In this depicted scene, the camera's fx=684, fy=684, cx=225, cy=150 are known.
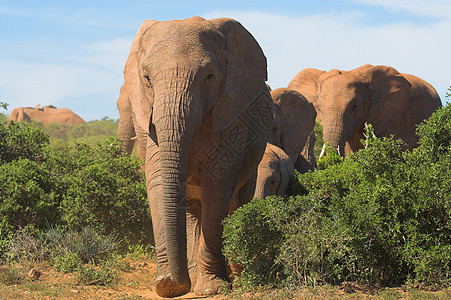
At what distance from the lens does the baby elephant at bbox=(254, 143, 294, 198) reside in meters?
8.95

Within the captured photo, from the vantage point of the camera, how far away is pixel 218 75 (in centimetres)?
654

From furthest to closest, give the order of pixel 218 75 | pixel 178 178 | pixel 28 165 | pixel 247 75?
pixel 28 165 → pixel 247 75 → pixel 218 75 → pixel 178 178

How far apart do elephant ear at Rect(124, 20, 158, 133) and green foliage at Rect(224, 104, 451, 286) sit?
130 cm

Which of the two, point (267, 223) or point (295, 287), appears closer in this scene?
point (295, 287)

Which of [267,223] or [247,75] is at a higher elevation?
[247,75]

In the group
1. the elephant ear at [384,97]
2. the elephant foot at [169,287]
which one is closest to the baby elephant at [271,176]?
the elephant foot at [169,287]

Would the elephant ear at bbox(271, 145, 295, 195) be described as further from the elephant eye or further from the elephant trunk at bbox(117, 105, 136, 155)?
the elephant trunk at bbox(117, 105, 136, 155)

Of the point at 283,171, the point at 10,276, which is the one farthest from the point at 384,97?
the point at 10,276

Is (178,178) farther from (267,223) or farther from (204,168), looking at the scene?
(267,223)

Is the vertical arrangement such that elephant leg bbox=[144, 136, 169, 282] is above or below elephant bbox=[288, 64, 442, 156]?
below

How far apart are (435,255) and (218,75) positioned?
2.61m

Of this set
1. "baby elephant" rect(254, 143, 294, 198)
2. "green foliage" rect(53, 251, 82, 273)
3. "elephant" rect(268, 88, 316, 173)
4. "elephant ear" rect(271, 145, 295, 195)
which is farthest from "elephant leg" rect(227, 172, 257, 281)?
"elephant" rect(268, 88, 316, 173)

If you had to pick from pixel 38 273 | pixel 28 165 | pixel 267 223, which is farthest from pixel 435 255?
pixel 28 165

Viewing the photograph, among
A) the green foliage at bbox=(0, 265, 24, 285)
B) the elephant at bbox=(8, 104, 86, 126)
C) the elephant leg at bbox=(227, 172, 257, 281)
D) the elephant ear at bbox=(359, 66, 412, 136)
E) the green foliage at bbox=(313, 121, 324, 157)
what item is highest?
the elephant at bbox=(8, 104, 86, 126)
